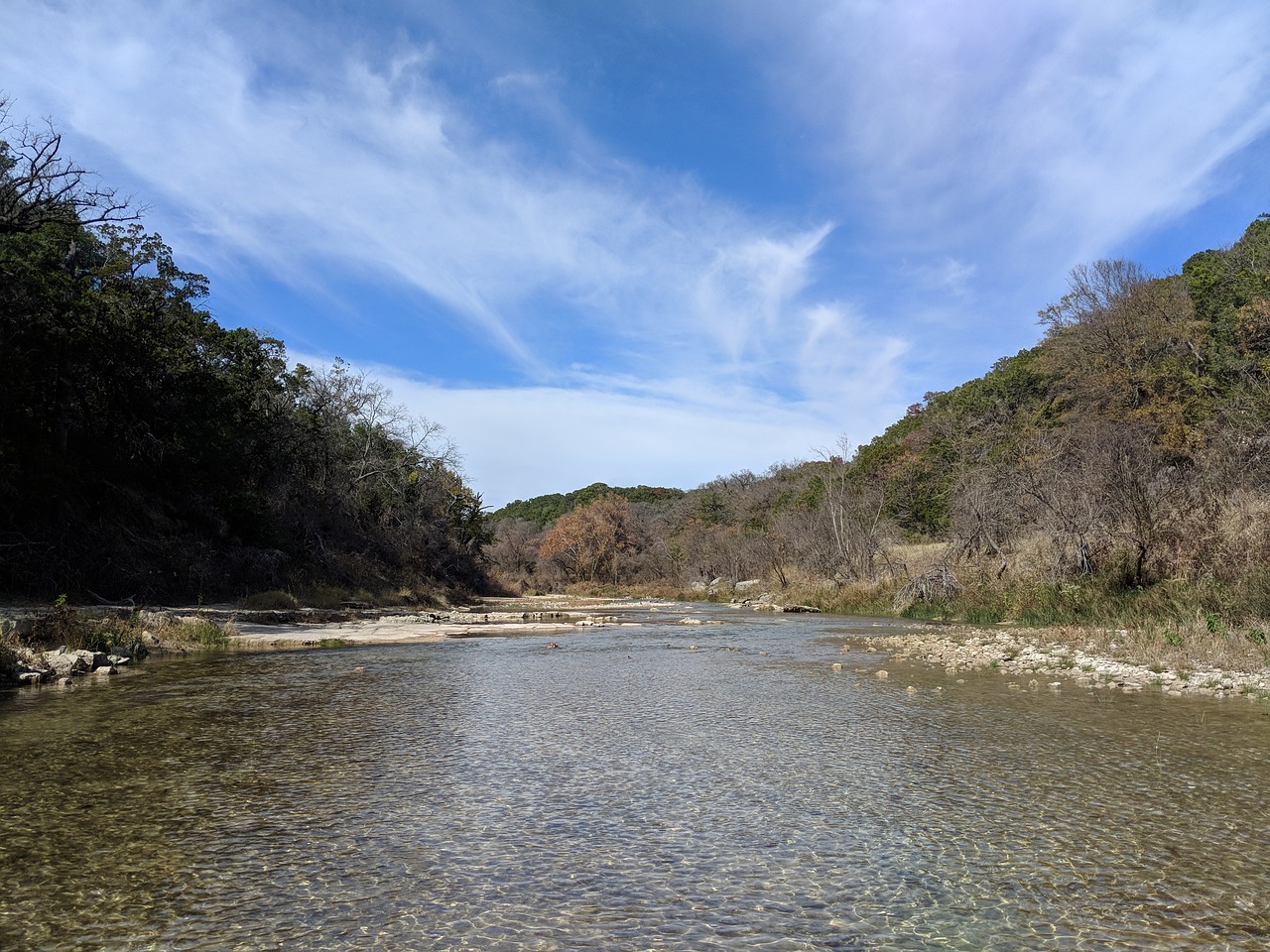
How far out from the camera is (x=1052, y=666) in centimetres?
1321

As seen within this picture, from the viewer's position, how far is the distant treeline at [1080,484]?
18.7 m

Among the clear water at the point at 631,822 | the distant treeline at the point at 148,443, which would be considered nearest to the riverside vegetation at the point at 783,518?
the distant treeline at the point at 148,443

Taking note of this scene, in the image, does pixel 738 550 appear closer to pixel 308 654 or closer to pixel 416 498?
pixel 416 498

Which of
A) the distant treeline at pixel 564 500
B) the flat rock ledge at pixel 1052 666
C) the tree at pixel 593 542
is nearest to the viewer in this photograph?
the flat rock ledge at pixel 1052 666

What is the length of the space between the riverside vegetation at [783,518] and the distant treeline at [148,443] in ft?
0.29

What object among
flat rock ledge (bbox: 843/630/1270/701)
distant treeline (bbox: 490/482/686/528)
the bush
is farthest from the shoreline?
distant treeline (bbox: 490/482/686/528)

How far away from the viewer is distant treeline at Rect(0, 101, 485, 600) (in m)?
20.6

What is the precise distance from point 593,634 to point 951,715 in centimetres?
1427

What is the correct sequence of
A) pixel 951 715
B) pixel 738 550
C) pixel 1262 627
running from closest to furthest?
pixel 951 715, pixel 1262 627, pixel 738 550

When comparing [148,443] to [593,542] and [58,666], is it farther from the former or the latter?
[593,542]

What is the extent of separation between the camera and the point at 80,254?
32.0 m

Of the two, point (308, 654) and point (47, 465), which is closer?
point (308, 654)

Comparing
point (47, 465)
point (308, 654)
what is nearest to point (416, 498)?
point (47, 465)

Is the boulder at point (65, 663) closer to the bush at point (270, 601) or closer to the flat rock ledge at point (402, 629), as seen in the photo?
the flat rock ledge at point (402, 629)
